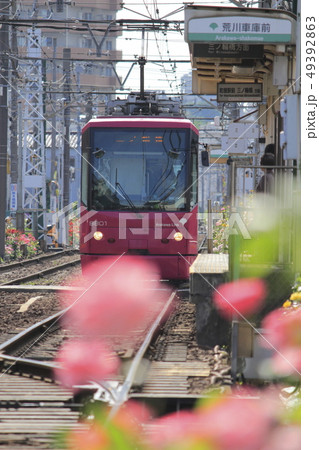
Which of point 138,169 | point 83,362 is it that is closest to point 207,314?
point 83,362

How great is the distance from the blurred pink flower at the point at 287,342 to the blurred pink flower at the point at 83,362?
5.09 ft

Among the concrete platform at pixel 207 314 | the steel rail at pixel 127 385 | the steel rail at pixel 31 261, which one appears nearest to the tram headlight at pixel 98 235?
the concrete platform at pixel 207 314

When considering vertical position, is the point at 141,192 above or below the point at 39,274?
above

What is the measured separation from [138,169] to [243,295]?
22.6ft

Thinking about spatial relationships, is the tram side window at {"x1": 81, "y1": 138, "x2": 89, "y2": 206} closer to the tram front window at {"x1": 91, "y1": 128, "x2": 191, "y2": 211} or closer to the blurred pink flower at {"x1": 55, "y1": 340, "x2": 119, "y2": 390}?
the tram front window at {"x1": 91, "y1": 128, "x2": 191, "y2": 211}

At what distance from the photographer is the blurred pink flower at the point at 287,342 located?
7.50 metres

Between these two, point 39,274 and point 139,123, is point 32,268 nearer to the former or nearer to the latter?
point 39,274

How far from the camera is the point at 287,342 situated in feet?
25.2

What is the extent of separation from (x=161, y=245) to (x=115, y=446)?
10.5 meters

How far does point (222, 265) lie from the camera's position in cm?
1084

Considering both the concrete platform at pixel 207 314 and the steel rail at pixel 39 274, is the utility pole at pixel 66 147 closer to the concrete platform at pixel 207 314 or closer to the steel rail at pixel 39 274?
the steel rail at pixel 39 274

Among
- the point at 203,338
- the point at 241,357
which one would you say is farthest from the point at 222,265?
the point at 241,357

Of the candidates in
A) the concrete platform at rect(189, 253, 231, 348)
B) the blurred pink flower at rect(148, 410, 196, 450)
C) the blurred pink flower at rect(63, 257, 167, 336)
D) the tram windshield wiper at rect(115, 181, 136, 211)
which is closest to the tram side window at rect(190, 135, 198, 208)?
the tram windshield wiper at rect(115, 181, 136, 211)
